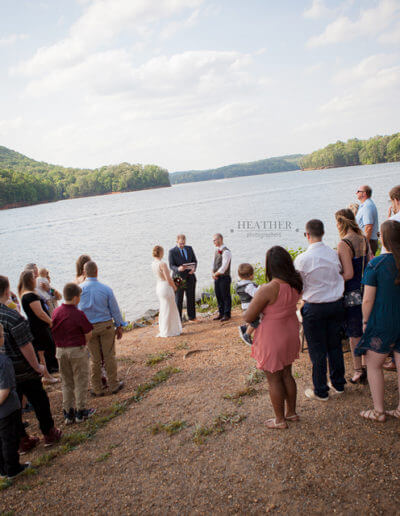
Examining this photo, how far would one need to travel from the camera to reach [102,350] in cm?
598

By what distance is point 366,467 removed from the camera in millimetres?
3379

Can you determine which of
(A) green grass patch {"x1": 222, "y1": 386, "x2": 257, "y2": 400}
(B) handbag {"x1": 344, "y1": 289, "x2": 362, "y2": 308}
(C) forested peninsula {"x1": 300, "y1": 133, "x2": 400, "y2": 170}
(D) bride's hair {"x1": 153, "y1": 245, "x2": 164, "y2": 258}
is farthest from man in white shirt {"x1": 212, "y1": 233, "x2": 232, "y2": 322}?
(C) forested peninsula {"x1": 300, "y1": 133, "x2": 400, "y2": 170}

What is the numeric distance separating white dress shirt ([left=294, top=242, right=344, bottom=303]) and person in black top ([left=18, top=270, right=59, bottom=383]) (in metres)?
4.36

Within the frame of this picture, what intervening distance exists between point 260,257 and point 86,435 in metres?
18.8

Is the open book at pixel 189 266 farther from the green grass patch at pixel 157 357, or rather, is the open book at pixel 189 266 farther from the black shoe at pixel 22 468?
the black shoe at pixel 22 468

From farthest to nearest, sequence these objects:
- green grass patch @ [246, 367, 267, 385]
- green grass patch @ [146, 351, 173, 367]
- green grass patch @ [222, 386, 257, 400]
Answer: green grass patch @ [146, 351, 173, 367] → green grass patch @ [246, 367, 267, 385] → green grass patch @ [222, 386, 257, 400]

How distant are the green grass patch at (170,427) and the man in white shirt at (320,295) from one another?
1.89 metres

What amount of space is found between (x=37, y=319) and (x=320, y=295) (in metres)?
5.20

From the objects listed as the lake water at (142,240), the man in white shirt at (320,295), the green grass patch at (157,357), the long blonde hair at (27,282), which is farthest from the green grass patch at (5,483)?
the lake water at (142,240)

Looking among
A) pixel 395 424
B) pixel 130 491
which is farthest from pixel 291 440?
pixel 130 491

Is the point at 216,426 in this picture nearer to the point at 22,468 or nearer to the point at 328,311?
the point at 328,311

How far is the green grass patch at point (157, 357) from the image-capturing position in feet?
24.0

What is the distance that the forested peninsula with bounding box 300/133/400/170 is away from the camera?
116750mm

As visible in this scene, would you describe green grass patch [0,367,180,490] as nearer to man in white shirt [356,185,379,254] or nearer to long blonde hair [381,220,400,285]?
long blonde hair [381,220,400,285]
